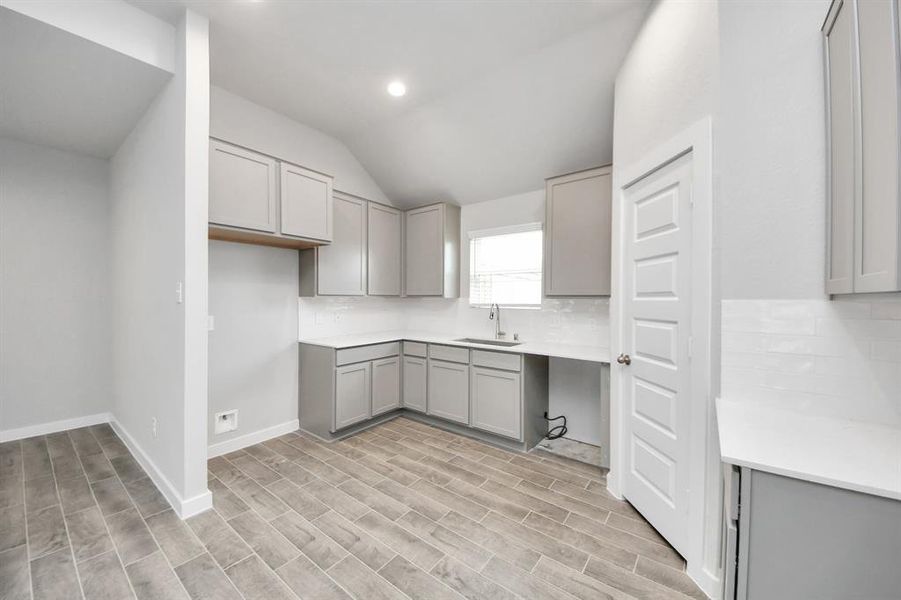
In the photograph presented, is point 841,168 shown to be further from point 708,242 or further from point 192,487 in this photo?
point 192,487

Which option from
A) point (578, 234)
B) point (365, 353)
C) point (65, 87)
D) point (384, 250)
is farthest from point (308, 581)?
point (65, 87)

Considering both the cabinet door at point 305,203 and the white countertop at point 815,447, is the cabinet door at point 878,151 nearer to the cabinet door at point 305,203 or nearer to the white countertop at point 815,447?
the white countertop at point 815,447

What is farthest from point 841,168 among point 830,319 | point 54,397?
point 54,397

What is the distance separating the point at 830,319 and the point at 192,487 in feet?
11.0

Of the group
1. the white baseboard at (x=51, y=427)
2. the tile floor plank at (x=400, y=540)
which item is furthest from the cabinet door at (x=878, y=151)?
the white baseboard at (x=51, y=427)

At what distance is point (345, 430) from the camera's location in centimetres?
334

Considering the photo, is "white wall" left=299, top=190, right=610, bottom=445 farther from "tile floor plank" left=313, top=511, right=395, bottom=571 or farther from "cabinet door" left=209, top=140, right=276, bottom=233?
"tile floor plank" left=313, top=511, right=395, bottom=571

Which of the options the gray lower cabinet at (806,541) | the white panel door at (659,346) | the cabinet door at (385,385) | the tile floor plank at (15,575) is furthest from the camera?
the cabinet door at (385,385)

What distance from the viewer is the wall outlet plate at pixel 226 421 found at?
295 cm

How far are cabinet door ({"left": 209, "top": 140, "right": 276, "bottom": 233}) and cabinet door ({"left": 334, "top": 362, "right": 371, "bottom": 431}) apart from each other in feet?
4.69

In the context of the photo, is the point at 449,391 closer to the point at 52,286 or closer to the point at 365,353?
the point at 365,353

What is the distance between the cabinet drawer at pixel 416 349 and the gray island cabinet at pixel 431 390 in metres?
0.01

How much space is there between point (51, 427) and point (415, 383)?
135 inches

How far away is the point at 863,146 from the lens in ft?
3.66
